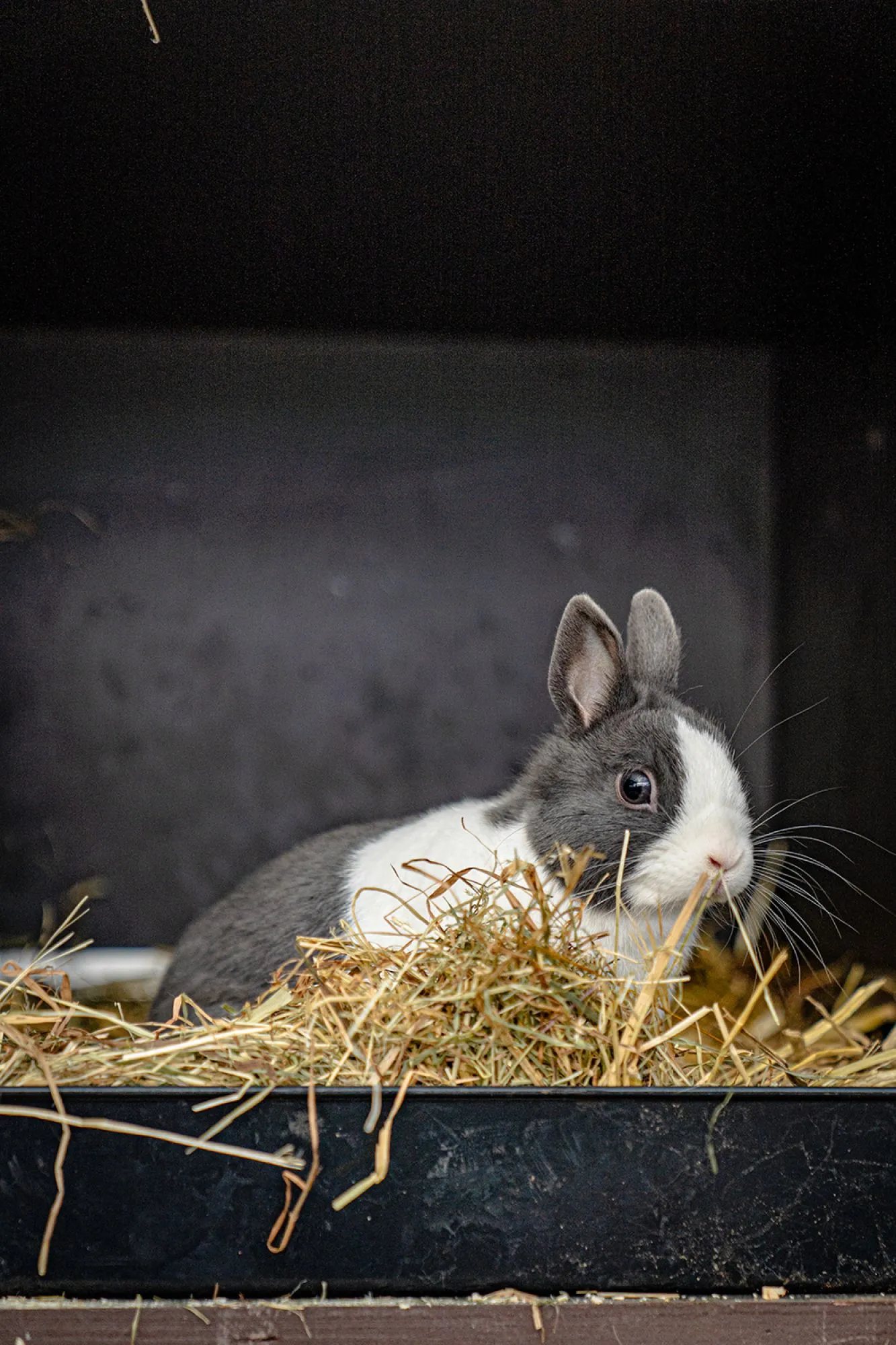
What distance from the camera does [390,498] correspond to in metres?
3.30

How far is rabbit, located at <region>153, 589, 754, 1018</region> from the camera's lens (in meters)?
1.86

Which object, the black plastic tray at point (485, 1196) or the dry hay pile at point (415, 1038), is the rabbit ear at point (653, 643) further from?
the black plastic tray at point (485, 1196)

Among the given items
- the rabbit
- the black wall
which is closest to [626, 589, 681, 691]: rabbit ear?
the rabbit

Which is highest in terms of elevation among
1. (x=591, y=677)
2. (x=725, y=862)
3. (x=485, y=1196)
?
(x=591, y=677)

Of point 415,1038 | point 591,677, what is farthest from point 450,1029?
point 591,677

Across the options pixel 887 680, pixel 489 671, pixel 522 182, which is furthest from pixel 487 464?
pixel 887 680

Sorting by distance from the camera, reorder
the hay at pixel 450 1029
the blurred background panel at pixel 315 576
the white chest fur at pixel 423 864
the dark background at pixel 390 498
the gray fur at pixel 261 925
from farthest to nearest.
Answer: the blurred background panel at pixel 315 576 → the dark background at pixel 390 498 → the gray fur at pixel 261 925 → the white chest fur at pixel 423 864 → the hay at pixel 450 1029

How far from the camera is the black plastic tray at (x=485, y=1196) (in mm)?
1403

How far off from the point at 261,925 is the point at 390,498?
1429 millimetres

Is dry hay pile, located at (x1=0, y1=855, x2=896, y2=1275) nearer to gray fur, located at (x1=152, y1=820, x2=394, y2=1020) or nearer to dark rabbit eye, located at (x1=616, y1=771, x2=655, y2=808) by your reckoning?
dark rabbit eye, located at (x1=616, y1=771, x2=655, y2=808)

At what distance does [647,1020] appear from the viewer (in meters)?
1.72

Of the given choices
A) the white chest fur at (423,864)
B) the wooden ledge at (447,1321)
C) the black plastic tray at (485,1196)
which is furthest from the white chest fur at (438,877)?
the wooden ledge at (447,1321)

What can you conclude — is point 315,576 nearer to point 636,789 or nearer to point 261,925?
point 261,925

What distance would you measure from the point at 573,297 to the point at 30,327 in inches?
53.9
